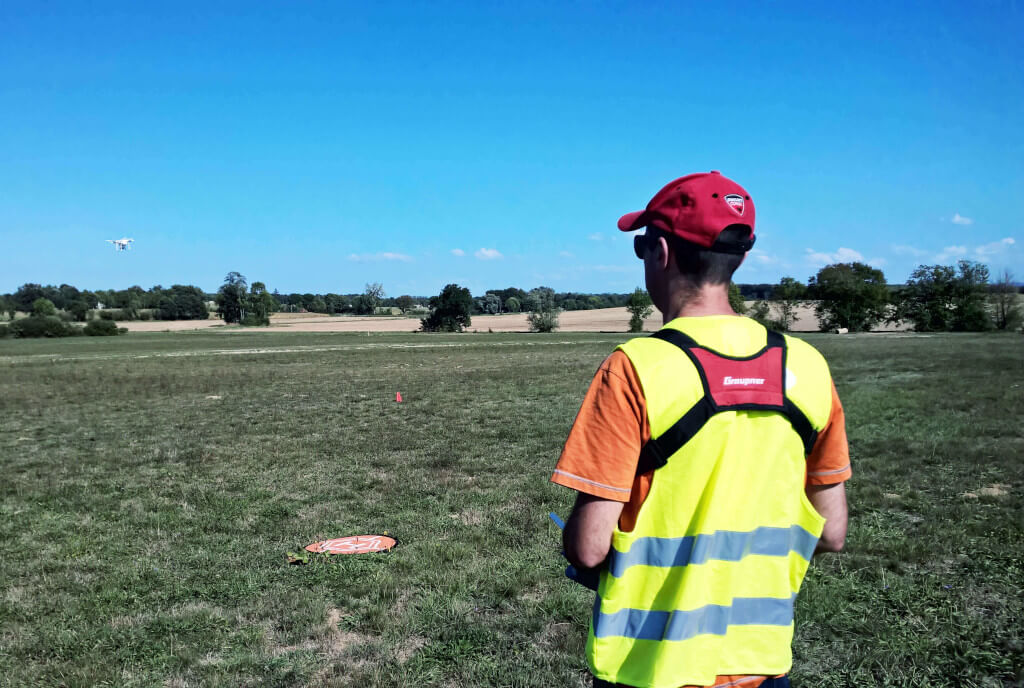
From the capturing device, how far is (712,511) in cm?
174

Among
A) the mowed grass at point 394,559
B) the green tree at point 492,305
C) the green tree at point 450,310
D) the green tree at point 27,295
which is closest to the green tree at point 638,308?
the green tree at point 450,310

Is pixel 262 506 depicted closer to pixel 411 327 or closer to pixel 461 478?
pixel 461 478

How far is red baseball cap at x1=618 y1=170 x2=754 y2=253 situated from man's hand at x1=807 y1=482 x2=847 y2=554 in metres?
0.81

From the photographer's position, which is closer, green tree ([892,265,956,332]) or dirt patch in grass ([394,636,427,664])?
dirt patch in grass ([394,636,427,664])

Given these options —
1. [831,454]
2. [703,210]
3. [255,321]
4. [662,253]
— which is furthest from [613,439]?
[255,321]

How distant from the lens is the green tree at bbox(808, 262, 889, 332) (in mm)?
78125

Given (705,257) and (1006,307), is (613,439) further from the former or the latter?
(1006,307)

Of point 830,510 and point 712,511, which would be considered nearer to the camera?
point 712,511

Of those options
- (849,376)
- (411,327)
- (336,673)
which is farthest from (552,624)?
(411,327)

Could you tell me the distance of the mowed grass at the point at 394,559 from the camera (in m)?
4.11

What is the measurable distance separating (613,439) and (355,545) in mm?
5127

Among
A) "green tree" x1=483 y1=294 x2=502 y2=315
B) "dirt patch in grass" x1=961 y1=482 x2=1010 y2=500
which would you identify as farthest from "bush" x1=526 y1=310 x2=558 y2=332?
"dirt patch in grass" x1=961 y1=482 x2=1010 y2=500

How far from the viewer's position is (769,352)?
5.70 ft

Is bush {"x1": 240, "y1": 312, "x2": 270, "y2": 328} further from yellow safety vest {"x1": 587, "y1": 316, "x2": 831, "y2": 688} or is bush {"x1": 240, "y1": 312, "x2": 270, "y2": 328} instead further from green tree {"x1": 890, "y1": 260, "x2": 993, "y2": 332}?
yellow safety vest {"x1": 587, "y1": 316, "x2": 831, "y2": 688}
